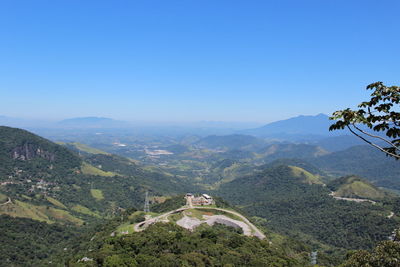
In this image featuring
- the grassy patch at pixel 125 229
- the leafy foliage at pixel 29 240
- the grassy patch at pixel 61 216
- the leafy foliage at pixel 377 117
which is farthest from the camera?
the grassy patch at pixel 61 216

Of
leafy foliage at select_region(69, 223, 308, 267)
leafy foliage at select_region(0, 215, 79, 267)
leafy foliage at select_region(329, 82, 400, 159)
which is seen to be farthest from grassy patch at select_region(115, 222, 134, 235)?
leafy foliage at select_region(329, 82, 400, 159)

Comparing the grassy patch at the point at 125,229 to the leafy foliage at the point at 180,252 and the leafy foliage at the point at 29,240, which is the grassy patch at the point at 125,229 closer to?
the leafy foliage at the point at 180,252

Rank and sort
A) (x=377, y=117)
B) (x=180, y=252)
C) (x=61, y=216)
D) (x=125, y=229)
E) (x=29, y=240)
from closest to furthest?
(x=377, y=117)
(x=180, y=252)
(x=125, y=229)
(x=29, y=240)
(x=61, y=216)

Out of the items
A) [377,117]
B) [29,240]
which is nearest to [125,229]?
[29,240]

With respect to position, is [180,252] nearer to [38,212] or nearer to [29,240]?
[29,240]

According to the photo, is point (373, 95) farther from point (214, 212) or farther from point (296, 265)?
point (214, 212)

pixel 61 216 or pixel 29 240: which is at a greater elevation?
Answer: pixel 29 240

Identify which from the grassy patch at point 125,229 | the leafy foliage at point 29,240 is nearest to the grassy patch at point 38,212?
the leafy foliage at point 29,240

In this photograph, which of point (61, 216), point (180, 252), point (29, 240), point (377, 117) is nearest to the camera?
point (377, 117)

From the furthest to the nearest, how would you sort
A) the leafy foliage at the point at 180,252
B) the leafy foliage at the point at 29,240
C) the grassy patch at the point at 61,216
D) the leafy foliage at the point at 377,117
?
1. the grassy patch at the point at 61,216
2. the leafy foliage at the point at 29,240
3. the leafy foliage at the point at 180,252
4. the leafy foliage at the point at 377,117

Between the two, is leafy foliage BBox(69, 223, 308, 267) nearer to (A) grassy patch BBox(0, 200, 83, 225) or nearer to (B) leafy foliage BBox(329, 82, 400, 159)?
(B) leafy foliage BBox(329, 82, 400, 159)

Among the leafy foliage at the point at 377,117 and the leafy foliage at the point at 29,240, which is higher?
the leafy foliage at the point at 377,117

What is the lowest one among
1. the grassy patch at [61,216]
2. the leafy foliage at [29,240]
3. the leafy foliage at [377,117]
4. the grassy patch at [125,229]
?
the grassy patch at [61,216]
